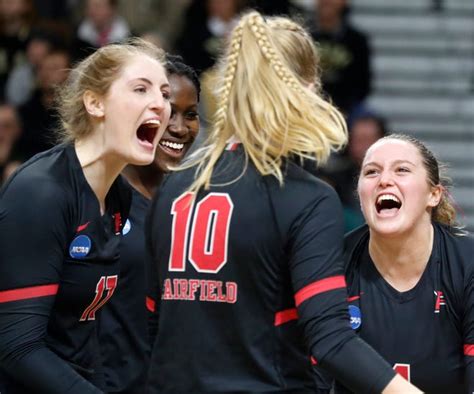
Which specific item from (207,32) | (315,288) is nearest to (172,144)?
(315,288)

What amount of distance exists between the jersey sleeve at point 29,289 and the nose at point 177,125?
109 centimetres

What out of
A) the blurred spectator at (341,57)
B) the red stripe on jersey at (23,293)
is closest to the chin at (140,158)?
the red stripe on jersey at (23,293)

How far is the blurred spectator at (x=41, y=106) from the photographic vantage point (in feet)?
26.3

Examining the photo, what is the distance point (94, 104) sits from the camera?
3580mm

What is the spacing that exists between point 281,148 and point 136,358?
136 centimetres

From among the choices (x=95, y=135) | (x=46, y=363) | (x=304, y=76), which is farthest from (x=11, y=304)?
(x=304, y=76)

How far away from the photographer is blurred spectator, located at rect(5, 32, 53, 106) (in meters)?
8.47

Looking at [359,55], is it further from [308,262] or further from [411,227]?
[308,262]

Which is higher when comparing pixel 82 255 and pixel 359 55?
pixel 359 55

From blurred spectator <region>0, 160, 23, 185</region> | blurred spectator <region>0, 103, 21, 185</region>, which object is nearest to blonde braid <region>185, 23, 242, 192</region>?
blurred spectator <region>0, 160, 23, 185</region>

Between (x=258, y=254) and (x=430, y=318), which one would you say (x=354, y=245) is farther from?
(x=258, y=254)

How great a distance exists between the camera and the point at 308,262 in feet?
10.2

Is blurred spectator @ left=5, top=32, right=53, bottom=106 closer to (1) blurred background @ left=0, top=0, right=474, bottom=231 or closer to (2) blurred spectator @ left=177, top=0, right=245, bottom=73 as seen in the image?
(1) blurred background @ left=0, top=0, right=474, bottom=231

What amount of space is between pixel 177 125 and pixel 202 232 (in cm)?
118
